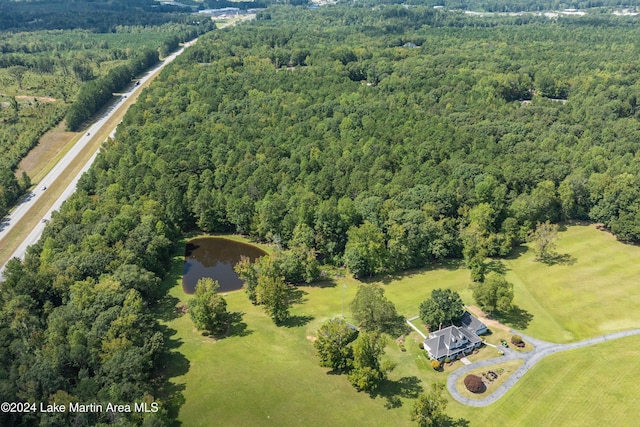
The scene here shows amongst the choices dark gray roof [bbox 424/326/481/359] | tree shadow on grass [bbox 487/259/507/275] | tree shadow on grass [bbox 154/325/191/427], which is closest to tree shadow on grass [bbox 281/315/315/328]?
tree shadow on grass [bbox 154/325/191/427]

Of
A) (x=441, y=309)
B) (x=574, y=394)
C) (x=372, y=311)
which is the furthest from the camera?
(x=372, y=311)

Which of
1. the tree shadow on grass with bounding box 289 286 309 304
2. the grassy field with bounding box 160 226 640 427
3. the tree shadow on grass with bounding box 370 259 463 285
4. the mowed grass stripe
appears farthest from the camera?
the tree shadow on grass with bounding box 370 259 463 285

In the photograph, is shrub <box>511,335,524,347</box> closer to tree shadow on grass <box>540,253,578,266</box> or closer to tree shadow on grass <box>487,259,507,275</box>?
tree shadow on grass <box>487,259,507,275</box>

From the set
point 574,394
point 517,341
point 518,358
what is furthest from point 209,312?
point 574,394

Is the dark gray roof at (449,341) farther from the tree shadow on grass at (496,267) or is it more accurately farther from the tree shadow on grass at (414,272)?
the tree shadow on grass at (496,267)

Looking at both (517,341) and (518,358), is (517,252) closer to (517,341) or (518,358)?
(517,341)
